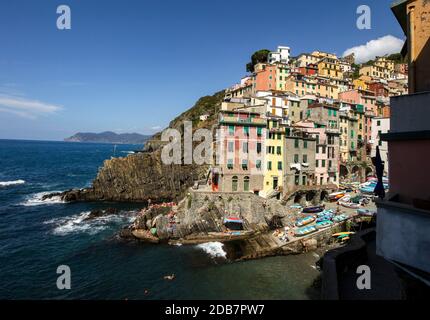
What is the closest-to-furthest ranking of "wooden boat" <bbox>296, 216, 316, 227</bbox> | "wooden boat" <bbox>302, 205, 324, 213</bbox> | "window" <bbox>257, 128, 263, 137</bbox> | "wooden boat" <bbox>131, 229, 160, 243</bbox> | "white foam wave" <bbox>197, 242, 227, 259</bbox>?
"white foam wave" <bbox>197, 242, 227, 259</bbox> → "wooden boat" <bbox>131, 229, 160, 243</bbox> → "wooden boat" <bbox>296, 216, 316, 227</bbox> → "wooden boat" <bbox>302, 205, 324, 213</bbox> → "window" <bbox>257, 128, 263, 137</bbox>

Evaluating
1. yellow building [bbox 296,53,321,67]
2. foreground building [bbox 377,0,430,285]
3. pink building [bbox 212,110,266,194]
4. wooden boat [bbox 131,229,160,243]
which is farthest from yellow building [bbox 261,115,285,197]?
yellow building [bbox 296,53,321,67]

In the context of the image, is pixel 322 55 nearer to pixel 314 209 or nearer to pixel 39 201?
pixel 314 209

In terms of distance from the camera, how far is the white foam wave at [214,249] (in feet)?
101

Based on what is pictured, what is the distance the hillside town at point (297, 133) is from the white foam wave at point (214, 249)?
9.54 meters

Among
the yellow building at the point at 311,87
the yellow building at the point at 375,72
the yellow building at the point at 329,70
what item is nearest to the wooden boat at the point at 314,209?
the yellow building at the point at 311,87

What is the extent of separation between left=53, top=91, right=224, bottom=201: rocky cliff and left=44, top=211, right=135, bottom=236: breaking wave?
12.2m

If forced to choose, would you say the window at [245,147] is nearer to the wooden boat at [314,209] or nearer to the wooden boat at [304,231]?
the wooden boat at [314,209]

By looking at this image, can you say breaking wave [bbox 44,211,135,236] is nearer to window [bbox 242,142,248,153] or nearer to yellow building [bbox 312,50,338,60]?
window [bbox 242,142,248,153]

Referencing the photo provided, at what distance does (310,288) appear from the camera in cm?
2289

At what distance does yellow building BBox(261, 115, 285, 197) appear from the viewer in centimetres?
4294

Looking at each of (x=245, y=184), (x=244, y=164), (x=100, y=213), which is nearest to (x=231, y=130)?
(x=244, y=164)

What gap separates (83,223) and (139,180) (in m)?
21.9
